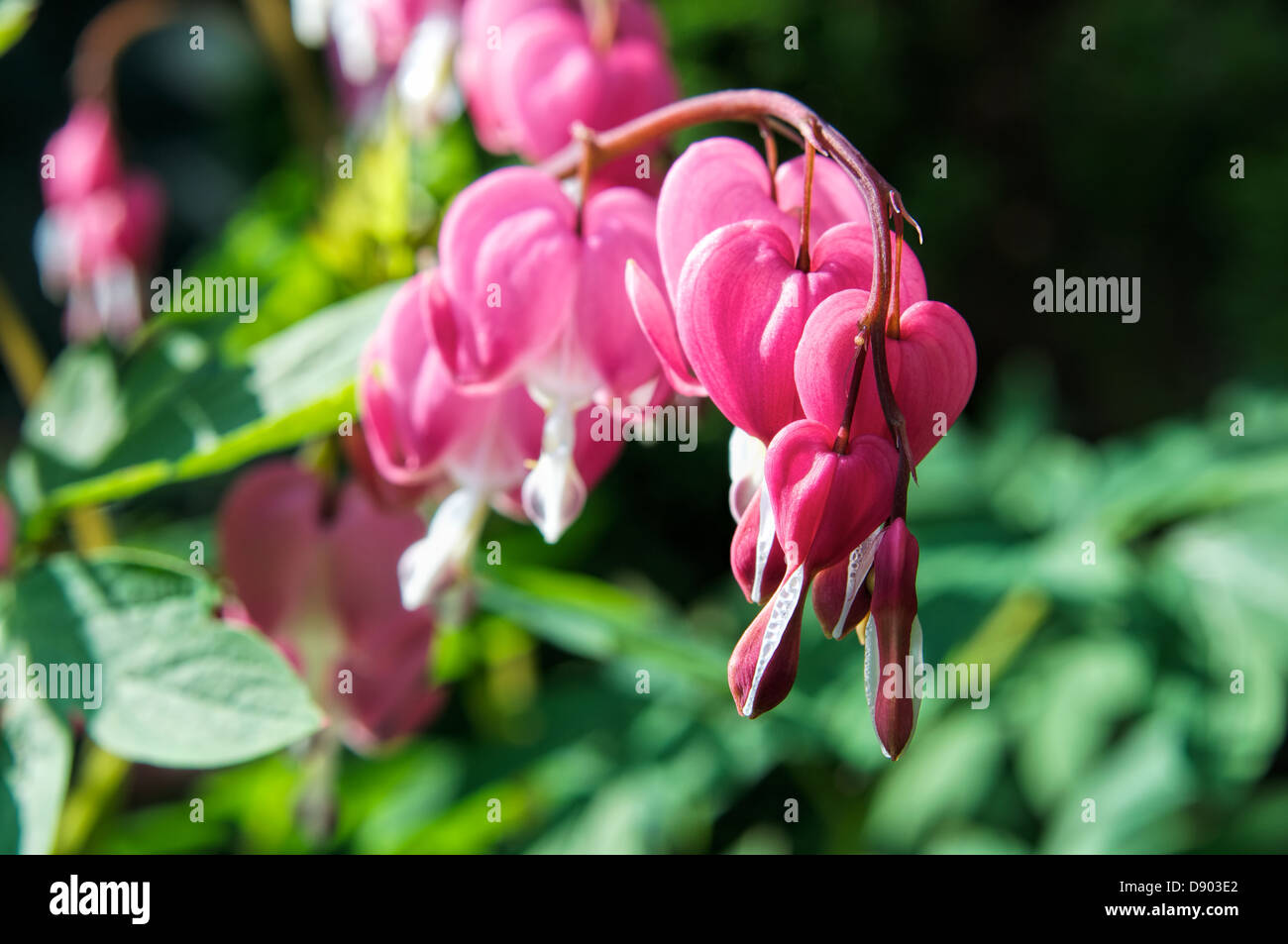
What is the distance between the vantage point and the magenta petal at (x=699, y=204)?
504 millimetres

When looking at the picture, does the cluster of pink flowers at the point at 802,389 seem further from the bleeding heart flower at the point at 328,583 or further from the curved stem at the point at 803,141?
the bleeding heart flower at the point at 328,583

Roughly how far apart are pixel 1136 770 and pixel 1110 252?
7.97 ft

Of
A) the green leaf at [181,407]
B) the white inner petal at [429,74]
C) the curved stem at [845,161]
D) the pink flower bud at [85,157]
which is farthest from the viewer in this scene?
the pink flower bud at [85,157]

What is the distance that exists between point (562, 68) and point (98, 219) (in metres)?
0.75

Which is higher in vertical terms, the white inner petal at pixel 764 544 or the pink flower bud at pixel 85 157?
the pink flower bud at pixel 85 157

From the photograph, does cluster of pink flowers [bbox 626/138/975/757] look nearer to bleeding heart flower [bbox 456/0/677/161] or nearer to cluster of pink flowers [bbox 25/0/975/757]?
cluster of pink flowers [bbox 25/0/975/757]

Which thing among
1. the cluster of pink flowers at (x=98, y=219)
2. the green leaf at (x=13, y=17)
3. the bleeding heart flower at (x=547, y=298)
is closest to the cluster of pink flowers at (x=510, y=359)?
the bleeding heart flower at (x=547, y=298)

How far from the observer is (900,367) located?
1.42 feet

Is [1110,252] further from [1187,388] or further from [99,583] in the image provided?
[99,583]

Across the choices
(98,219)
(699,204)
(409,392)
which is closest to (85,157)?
(98,219)

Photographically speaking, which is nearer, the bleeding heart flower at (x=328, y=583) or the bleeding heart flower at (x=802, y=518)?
the bleeding heart flower at (x=802, y=518)

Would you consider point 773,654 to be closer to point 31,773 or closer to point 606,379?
point 606,379

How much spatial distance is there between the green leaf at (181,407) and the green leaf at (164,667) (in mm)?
72
